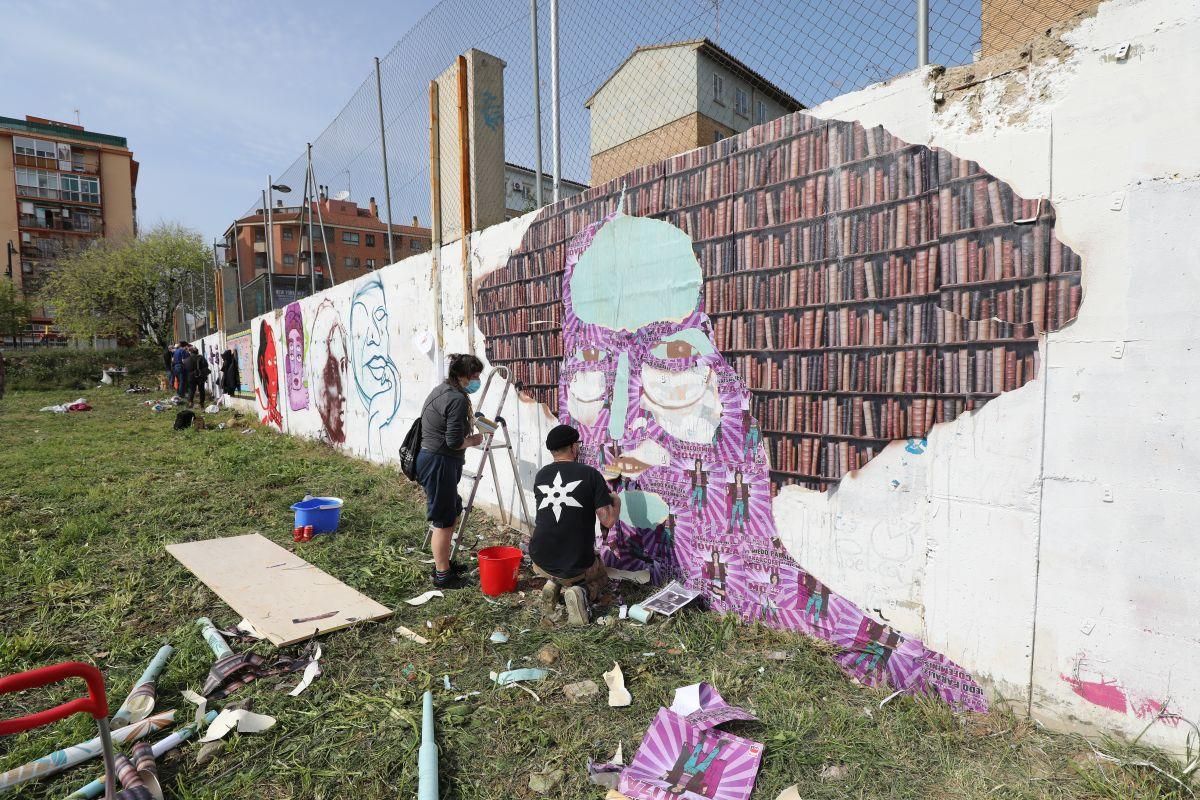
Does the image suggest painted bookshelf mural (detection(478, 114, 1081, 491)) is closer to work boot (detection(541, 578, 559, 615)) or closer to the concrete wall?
the concrete wall

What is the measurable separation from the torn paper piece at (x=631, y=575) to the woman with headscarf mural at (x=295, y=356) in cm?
800

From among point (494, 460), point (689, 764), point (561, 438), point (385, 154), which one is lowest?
point (689, 764)

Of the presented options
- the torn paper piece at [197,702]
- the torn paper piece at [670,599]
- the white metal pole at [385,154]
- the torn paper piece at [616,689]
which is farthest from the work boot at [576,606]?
the white metal pole at [385,154]

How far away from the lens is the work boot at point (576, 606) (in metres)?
3.45

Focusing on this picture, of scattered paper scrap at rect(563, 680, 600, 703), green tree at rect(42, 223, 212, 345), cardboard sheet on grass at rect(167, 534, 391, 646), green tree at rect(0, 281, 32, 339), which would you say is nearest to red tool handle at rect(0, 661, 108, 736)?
cardboard sheet on grass at rect(167, 534, 391, 646)

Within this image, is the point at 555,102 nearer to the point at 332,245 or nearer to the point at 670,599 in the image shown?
the point at 670,599

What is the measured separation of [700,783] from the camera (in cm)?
222

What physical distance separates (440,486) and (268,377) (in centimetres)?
986

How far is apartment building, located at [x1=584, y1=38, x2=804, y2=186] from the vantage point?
3328 millimetres

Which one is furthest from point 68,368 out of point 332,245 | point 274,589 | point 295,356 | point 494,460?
point 274,589

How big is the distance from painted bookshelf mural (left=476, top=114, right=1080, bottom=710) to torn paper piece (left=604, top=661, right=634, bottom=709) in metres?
0.85

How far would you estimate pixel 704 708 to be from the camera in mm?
2607

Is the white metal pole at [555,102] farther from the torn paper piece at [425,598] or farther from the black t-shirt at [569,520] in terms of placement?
the torn paper piece at [425,598]

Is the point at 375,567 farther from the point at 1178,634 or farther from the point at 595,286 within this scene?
the point at 1178,634
